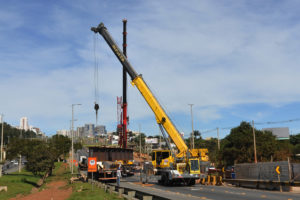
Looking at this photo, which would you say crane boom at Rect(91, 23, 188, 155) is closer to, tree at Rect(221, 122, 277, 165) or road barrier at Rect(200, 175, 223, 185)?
road barrier at Rect(200, 175, 223, 185)

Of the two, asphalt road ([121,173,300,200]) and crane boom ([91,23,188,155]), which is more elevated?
crane boom ([91,23,188,155])

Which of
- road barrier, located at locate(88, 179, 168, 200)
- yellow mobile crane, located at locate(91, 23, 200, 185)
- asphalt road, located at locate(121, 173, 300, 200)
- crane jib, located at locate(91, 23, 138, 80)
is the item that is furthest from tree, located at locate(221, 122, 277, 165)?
road barrier, located at locate(88, 179, 168, 200)

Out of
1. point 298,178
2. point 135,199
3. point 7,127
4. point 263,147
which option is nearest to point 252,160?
point 263,147

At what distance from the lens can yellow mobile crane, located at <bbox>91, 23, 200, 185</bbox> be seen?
2588 cm

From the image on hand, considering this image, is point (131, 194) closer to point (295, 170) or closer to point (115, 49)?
point (295, 170)

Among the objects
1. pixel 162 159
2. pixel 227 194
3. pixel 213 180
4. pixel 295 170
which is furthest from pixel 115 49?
pixel 295 170

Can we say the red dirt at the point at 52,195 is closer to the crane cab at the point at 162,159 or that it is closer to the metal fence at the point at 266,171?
the crane cab at the point at 162,159

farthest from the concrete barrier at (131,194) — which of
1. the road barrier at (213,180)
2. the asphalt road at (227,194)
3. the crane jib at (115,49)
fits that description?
the road barrier at (213,180)

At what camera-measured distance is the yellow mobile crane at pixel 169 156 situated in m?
25.9

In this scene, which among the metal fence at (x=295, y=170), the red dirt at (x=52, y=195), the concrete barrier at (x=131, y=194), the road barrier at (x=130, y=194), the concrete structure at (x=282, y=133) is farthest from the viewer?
the concrete structure at (x=282, y=133)

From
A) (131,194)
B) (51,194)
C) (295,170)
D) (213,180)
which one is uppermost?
(295,170)

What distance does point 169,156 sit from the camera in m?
27.7

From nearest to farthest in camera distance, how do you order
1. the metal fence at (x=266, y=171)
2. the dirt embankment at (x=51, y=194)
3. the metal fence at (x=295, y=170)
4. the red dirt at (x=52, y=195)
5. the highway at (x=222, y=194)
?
the highway at (x=222, y=194)
the metal fence at (x=295, y=170)
the metal fence at (x=266, y=171)
the red dirt at (x=52, y=195)
the dirt embankment at (x=51, y=194)

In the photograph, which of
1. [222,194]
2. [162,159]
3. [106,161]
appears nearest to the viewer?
[222,194]
